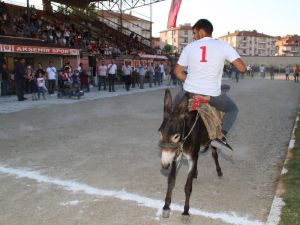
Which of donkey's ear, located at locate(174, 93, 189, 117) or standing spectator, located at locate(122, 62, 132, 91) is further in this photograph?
standing spectator, located at locate(122, 62, 132, 91)

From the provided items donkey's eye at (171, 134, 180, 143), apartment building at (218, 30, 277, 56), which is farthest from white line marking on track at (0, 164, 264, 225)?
apartment building at (218, 30, 277, 56)

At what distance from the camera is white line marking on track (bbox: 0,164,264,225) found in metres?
4.27

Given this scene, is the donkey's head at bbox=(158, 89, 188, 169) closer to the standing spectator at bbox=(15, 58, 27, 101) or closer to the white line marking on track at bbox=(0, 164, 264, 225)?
the white line marking on track at bbox=(0, 164, 264, 225)

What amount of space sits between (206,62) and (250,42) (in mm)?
160724

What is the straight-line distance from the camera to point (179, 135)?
3.88 m

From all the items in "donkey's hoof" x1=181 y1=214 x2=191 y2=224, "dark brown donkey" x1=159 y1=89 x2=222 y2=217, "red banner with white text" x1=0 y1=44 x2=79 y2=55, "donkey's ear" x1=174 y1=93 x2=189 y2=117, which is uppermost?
"red banner with white text" x1=0 y1=44 x2=79 y2=55

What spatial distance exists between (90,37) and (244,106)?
20.8 m

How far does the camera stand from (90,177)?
5.87 metres

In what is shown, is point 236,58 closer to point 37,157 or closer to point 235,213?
point 235,213

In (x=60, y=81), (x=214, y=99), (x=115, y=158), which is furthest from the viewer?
(x=60, y=81)

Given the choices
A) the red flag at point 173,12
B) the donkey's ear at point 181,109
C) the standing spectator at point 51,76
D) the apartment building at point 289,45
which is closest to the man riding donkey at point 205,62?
the donkey's ear at point 181,109

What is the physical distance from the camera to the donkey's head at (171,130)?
3.81 metres

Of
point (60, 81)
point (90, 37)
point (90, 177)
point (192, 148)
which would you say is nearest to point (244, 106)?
point (60, 81)

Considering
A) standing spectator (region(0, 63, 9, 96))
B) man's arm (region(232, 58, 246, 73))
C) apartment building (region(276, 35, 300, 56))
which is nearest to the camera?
man's arm (region(232, 58, 246, 73))
